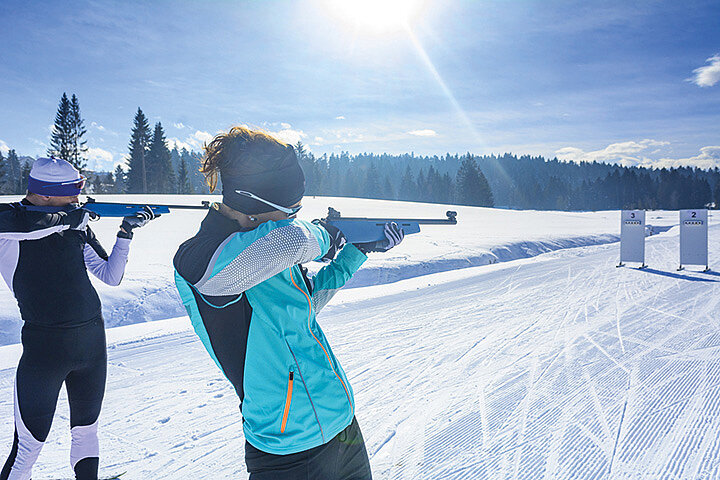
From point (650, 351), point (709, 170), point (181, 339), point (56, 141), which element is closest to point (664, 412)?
point (650, 351)

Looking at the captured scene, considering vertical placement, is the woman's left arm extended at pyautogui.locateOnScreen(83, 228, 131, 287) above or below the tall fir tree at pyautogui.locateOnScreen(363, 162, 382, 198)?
below

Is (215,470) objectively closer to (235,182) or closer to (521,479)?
(521,479)

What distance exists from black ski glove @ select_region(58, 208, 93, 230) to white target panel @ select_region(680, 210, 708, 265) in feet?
43.9

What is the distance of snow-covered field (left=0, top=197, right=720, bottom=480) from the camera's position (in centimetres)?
300

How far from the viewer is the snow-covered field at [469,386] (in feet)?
9.83

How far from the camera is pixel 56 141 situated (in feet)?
145

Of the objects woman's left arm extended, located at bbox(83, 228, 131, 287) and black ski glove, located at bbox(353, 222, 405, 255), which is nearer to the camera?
black ski glove, located at bbox(353, 222, 405, 255)

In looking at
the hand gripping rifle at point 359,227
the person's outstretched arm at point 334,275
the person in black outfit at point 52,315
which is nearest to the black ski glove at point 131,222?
the person in black outfit at point 52,315

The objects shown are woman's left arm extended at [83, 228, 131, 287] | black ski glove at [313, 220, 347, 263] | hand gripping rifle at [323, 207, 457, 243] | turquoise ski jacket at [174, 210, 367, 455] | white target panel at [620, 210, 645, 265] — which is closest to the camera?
turquoise ski jacket at [174, 210, 367, 455]

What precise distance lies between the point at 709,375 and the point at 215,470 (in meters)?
4.90

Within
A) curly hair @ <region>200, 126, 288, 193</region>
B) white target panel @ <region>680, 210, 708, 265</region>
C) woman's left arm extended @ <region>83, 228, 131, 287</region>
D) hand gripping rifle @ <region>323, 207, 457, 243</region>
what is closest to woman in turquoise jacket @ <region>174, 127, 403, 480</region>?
curly hair @ <region>200, 126, 288, 193</region>

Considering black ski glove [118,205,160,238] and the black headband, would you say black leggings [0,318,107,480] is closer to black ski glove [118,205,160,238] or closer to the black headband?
black ski glove [118,205,160,238]

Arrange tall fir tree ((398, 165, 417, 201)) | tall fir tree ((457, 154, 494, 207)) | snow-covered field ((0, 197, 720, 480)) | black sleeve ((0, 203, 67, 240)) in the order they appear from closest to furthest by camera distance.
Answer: black sleeve ((0, 203, 67, 240)) < snow-covered field ((0, 197, 720, 480)) < tall fir tree ((457, 154, 494, 207)) < tall fir tree ((398, 165, 417, 201))

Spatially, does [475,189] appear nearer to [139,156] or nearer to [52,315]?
[139,156]
